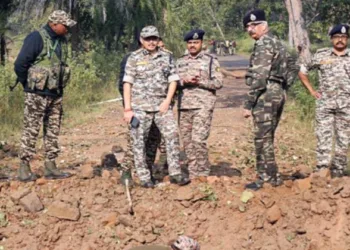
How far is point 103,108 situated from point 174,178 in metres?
8.63

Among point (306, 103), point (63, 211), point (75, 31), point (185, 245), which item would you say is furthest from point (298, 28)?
point (185, 245)

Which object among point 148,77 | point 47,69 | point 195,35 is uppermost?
point 195,35

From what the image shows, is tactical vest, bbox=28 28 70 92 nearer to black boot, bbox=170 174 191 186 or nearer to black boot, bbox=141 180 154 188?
black boot, bbox=141 180 154 188

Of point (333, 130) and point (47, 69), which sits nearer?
point (47, 69)

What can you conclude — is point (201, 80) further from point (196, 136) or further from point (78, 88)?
point (78, 88)

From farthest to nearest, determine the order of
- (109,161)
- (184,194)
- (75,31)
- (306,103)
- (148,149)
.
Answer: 1. (75,31)
2. (306,103)
3. (109,161)
4. (148,149)
5. (184,194)

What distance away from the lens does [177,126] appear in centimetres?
650

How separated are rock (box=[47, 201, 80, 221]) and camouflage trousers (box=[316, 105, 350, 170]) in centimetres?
275

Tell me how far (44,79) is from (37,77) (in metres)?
0.07

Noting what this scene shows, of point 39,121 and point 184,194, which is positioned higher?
point 39,121

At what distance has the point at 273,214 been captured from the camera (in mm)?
6125

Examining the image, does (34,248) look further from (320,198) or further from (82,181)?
(320,198)

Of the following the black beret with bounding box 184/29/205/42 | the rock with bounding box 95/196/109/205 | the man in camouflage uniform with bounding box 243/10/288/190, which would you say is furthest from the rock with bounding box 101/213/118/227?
the black beret with bounding box 184/29/205/42

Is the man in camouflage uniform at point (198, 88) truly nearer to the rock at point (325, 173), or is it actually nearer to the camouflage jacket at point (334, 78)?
the camouflage jacket at point (334, 78)
